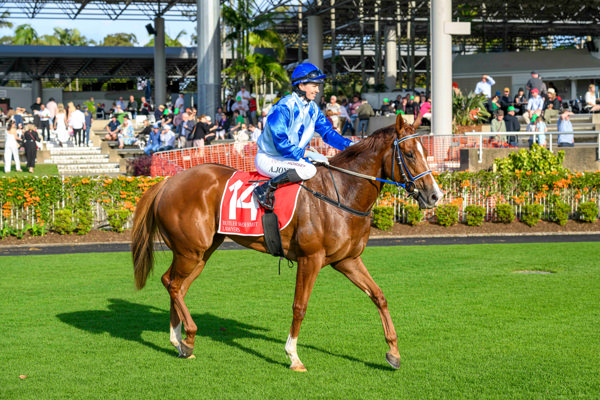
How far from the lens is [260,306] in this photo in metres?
7.32

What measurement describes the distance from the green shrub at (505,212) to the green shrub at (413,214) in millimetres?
1641

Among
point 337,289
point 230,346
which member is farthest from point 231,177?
point 337,289

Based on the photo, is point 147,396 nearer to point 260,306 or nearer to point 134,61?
point 260,306

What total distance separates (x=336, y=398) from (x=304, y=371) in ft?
1.99

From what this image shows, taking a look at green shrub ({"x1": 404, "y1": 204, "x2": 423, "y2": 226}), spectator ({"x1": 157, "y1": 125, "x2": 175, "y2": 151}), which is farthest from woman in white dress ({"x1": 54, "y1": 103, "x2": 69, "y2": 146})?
green shrub ({"x1": 404, "y1": 204, "x2": 423, "y2": 226})

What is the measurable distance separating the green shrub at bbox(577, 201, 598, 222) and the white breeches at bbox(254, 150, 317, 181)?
35.2 feet

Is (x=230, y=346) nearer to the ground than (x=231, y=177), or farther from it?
nearer to the ground

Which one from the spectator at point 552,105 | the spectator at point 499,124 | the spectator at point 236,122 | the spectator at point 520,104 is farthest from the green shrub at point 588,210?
the spectator at point 236,122

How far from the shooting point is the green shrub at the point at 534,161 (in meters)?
15.1

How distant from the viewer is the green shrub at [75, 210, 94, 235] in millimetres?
13516

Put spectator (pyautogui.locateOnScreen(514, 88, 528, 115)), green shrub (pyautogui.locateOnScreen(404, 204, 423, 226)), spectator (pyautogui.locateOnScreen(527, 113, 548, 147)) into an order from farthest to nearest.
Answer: spectator (pyautogui.locateOnScreen(514, 88, 528, 115))
spectator (pyautogui.locateOnScreen(527, 113, 548, 147))
green shrub (pyautogui.locateOnScreen(404, 204, 423, 226))

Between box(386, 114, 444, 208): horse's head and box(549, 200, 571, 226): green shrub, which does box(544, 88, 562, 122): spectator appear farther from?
box(386, 114, 444, 208): horse's head

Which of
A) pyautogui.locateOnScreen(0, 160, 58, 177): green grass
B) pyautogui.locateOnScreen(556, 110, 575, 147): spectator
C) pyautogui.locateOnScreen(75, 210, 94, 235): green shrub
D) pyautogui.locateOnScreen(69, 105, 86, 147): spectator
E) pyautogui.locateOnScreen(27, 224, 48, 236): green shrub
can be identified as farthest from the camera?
pyautogui.locateOnScreen(69, 105, 86, 147): spectator

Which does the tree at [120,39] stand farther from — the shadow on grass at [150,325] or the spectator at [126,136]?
the shadow on grass at [150,325]
